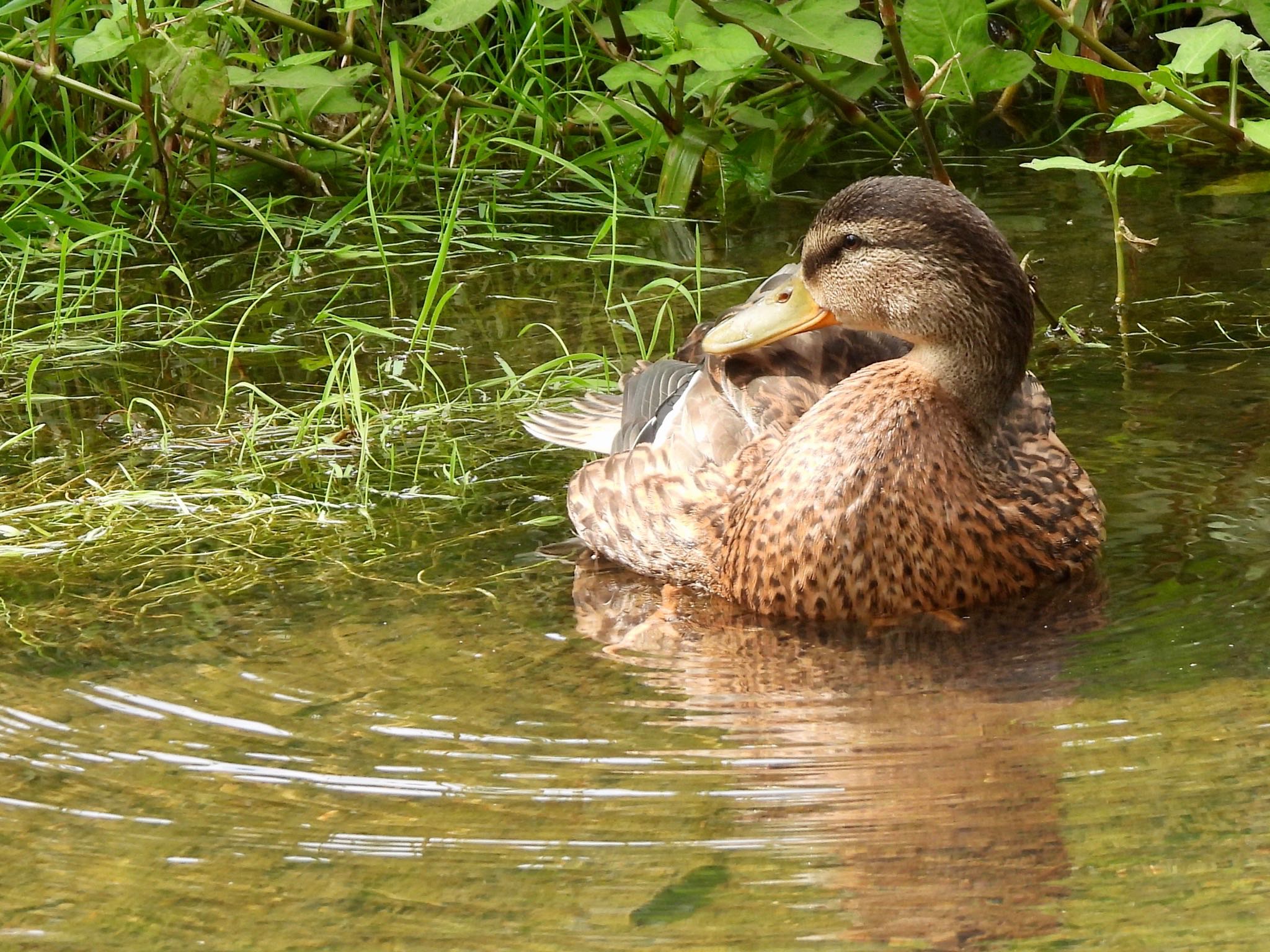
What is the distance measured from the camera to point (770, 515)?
11.3 ft

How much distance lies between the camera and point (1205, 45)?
407 centimetres

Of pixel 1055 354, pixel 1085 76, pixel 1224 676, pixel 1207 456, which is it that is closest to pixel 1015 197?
pixel 1085 76

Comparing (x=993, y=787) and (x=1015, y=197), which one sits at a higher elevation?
(x=993, y=787)

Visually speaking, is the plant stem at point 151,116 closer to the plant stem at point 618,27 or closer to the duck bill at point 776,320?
the plant stem at point 618,27

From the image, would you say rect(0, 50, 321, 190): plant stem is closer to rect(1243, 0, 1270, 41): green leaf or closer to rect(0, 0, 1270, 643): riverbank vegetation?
rect(0, 0, 1270, 643): riverbank vegetation

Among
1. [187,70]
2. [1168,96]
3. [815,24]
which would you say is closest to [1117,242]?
[1168,96]

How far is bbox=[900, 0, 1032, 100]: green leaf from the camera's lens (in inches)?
194

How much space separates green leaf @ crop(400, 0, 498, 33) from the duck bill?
A: 1.72 m

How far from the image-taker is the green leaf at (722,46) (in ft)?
16.0

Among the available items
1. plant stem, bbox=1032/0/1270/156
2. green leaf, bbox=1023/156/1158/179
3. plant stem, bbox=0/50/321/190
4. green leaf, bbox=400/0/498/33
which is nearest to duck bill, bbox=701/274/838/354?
green leaf, bbox=1023/156/1158/179

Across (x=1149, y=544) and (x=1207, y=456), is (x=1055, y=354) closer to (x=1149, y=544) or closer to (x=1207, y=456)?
(x=1207, y=456)

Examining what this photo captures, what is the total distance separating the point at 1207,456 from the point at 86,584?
7.70ft

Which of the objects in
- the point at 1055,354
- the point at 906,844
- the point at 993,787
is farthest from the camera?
the point at 1055,354

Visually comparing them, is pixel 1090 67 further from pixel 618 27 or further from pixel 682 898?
pixel 682 898
